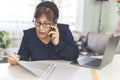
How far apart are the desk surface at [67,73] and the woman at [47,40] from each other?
242 mm

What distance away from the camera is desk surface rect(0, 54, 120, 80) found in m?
1.06

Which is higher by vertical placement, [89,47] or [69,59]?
[69,59]

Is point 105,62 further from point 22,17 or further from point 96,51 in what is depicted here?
point 22,17

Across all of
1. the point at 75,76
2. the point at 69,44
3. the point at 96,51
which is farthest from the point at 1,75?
the point at 96,51

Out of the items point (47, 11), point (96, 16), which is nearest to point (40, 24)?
point (47, 11)

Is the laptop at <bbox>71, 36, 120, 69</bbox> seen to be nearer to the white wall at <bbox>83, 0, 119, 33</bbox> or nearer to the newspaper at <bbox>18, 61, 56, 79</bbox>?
the newspaper at <bbox>18, 61, 56, 79</bbox>

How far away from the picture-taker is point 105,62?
134 cm

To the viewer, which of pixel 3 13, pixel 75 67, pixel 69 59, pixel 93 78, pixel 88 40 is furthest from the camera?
pixel 3 13

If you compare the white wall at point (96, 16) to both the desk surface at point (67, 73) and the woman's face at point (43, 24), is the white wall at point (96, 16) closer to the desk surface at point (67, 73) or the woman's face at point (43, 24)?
the woman's face at point (43, 24)

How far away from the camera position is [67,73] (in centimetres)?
113

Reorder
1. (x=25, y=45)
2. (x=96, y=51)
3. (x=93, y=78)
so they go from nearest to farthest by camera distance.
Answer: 1. (x=93, y=78)
2. (x=25, y=45)
3. (x=96, y=51)

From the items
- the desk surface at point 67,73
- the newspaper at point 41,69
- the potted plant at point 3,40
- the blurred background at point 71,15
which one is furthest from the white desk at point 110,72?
the blurred background at point 71,15

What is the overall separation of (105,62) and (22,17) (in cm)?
314

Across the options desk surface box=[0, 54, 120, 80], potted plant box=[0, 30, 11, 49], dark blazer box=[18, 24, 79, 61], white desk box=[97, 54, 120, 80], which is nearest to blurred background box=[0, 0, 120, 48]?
potted plant box=[0, 30, 11, 49]
